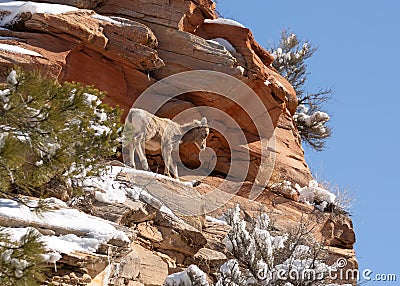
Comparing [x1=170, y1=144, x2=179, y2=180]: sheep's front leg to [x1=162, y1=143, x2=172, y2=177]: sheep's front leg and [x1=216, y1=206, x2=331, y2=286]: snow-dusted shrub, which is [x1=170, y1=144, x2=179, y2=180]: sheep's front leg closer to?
[x1=162, y1=143, x2=172, y2=177]: sheep's front leg

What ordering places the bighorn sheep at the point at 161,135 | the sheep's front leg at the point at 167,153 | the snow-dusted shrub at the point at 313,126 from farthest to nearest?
the snow-dusted shrub at the point at 313,126, the sheep's front leg at the point at 167,153, the bighorn sheep at the point at 161,135

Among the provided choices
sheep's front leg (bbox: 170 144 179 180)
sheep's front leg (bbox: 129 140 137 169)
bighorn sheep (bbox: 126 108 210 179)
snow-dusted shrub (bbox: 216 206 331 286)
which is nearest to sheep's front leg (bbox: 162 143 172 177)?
bighorn sheep (bbox: 126 108 210 179)

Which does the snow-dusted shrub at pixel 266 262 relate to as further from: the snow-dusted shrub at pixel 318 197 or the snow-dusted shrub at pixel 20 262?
the snow-dusted shrub at pixel 318 197

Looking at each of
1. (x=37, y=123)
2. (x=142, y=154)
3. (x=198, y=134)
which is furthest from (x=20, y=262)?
(x=198, y=134)

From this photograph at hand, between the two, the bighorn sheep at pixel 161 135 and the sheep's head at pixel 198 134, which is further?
the sheep's head at pixel 198 134

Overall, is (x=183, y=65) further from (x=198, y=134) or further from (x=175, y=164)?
(x=175, y=164)

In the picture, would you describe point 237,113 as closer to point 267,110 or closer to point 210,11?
point 267,110

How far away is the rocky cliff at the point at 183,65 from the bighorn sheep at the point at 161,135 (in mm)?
409

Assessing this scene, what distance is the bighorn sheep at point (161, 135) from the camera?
15.1 m

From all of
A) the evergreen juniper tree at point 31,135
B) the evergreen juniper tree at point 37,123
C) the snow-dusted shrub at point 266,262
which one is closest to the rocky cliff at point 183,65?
the snow-dusted shrub at point 266,262

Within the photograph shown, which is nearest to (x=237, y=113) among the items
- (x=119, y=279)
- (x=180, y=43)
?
(x=180, y=43)

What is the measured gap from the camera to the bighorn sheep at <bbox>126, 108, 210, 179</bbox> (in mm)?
15125

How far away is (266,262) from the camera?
415 inches

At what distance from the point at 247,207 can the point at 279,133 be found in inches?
151
